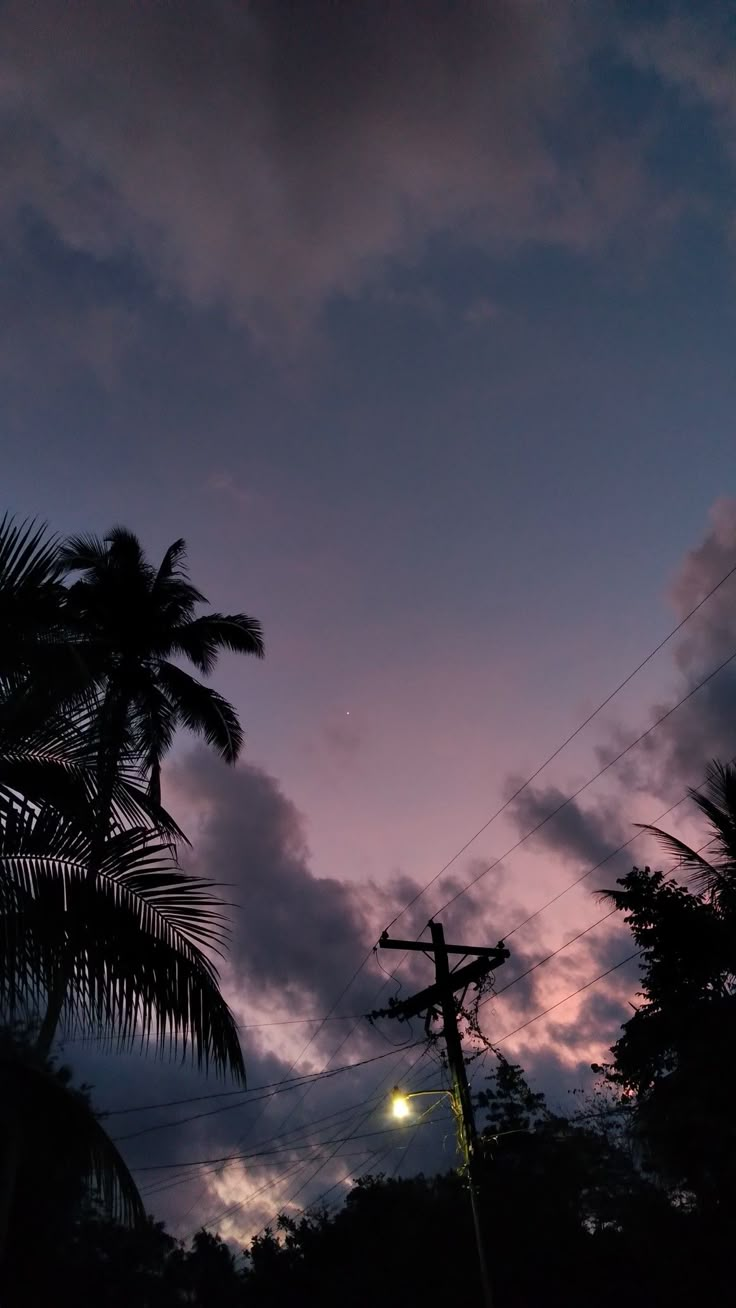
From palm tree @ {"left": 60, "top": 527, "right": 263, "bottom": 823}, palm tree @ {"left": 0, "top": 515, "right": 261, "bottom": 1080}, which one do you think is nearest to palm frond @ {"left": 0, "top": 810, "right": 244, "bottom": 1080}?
palm tree @ {"left": 0, "top": 515, "right": 261, "bottom": 1080}

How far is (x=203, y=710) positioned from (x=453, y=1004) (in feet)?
29.8

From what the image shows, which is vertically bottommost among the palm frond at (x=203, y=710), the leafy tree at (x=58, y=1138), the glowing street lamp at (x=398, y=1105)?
the leafy tree at (x=58, y=1138)

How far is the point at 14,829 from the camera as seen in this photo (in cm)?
423

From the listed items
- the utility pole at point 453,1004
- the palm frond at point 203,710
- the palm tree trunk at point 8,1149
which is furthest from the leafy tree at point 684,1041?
the palm tree trunk at point 8,1149

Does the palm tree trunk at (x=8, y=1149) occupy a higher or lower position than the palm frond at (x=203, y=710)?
lower

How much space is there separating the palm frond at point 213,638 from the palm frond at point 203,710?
33.5 inches

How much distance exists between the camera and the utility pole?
55.3ft

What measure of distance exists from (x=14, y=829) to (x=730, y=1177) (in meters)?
21.0

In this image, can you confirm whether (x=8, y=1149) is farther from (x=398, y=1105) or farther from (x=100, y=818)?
(x=398, y=1105)

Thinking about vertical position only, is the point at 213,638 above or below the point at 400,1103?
above

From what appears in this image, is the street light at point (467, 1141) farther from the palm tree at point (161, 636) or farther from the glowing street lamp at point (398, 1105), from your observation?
the palm tree at point (161, 636)

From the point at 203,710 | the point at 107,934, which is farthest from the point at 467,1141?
the point at 107,934

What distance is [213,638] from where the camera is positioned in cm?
2138

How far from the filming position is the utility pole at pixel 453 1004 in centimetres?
1686
